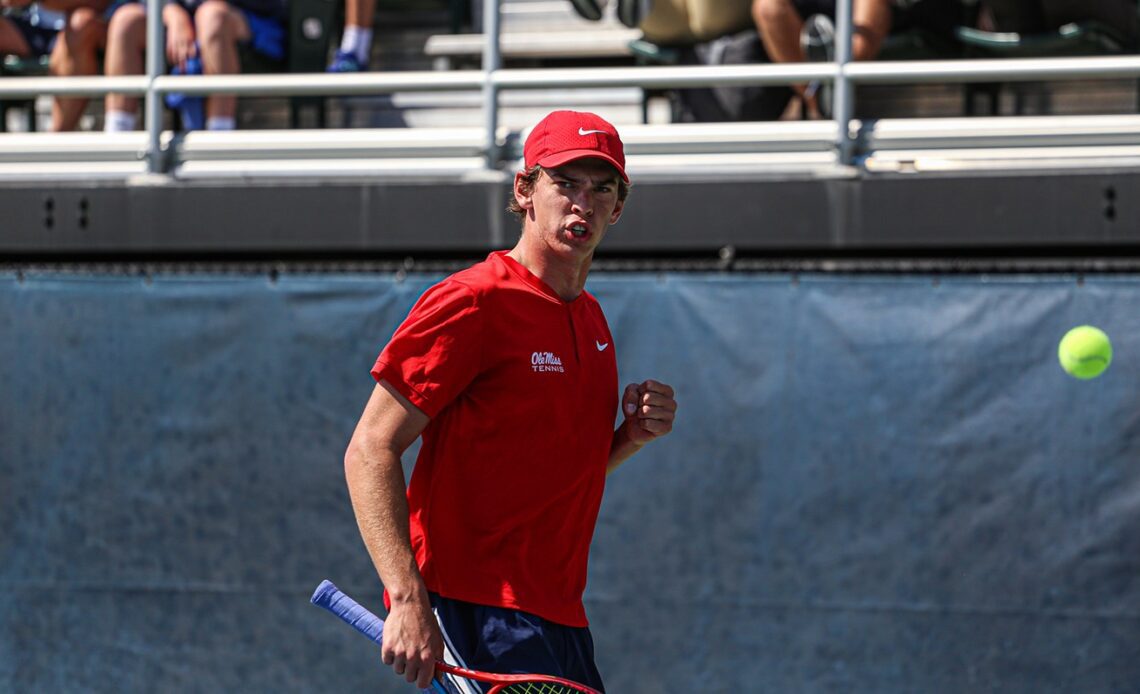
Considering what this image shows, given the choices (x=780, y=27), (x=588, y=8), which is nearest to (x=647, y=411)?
(x=780, y=27)

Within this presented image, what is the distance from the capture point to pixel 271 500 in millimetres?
5797

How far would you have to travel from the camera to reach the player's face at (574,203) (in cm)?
286

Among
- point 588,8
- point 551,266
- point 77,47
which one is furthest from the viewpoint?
point 77,47

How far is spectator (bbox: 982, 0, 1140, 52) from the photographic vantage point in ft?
20.6

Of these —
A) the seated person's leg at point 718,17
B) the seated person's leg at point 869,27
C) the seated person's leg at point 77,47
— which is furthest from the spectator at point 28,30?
the seated person's leg at point 869,27

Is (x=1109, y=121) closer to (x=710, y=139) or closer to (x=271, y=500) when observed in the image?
(x=710, y=139)

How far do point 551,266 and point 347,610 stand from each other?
773 millimetres

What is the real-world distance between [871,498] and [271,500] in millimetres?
2287

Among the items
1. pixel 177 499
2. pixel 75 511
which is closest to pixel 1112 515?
pixel 177 499

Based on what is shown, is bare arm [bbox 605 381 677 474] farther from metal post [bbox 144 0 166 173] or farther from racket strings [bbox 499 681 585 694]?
metal post [bbox 144 0 166 173]

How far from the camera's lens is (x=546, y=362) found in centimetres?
289

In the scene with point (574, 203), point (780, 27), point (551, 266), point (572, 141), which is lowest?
point (551, 266)

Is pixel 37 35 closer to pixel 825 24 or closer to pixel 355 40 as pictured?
pixel 355 40

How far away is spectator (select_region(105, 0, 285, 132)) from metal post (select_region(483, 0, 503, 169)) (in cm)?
135
